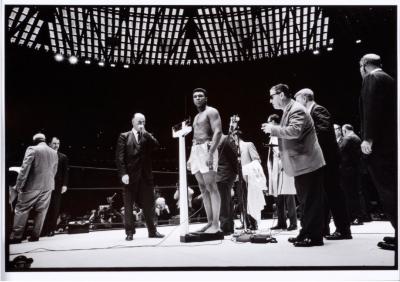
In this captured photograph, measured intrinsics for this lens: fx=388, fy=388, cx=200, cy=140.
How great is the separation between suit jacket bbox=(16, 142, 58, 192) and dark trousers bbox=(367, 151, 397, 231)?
3.57 m

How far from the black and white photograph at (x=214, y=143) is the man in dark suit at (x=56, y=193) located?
0.05 ft

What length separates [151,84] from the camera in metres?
4.92

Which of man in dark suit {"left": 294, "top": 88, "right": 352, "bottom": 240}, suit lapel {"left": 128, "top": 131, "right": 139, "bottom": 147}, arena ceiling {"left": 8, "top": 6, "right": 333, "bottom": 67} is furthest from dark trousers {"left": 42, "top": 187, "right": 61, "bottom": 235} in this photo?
man in dark suit {"left": 294, "top": 88, "right": 352, "bottom": 240}

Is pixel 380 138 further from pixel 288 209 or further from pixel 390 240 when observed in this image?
pixel 288 209

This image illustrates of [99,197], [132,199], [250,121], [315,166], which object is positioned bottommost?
[99,197]

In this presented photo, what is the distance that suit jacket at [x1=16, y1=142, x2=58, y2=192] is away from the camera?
4492 millimetres

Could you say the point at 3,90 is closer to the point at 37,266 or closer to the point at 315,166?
the point at 37,266

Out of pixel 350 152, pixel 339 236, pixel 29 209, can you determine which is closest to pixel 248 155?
pixel 350 152

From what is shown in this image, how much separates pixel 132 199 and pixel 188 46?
6.30 ft

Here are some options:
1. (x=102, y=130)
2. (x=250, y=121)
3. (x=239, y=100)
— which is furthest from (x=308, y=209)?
(x=102, y=130)

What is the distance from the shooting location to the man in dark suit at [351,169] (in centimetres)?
543

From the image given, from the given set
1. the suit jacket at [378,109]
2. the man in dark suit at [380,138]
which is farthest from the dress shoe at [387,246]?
the suit jacket at [378,109]

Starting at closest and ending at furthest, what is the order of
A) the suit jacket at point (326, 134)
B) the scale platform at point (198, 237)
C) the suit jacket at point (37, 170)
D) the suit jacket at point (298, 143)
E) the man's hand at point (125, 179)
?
1. the suit jacket at point (298, 143)
2. the scale platform at point (198, 237)
3. the suit jacket at point (326, 134)
4. the man's hand at point (125, 179)
5. the suit jacket at point (37, 170)

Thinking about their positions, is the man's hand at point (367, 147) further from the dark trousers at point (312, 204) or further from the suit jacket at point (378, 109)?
the dark trousers at point (312, 204)
